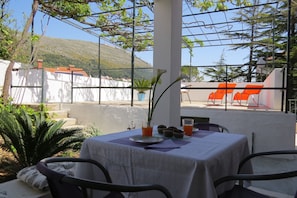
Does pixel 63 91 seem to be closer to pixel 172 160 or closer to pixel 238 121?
pixel 238 121

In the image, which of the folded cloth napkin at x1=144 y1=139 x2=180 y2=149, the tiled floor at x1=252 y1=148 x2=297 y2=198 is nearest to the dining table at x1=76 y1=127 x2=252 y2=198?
the folded cloth napkin at x1=144 y1=139 x2=180 y2=149

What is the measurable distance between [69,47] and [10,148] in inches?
441

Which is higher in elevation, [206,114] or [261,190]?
[206,114]

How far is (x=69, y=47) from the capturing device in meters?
13.0

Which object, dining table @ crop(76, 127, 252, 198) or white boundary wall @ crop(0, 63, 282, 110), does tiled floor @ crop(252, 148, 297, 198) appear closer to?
dining table @ crop(76, 127, 252, 198)

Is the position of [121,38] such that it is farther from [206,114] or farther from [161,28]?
[161,28]

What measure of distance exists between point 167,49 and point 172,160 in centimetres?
229

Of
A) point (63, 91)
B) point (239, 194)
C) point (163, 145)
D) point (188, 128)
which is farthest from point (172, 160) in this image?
point (63, 91)

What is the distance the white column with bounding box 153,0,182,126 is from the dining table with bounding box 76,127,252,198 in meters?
1.51

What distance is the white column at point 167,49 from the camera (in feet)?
11.5

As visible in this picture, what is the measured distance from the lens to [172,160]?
1479 millimetres

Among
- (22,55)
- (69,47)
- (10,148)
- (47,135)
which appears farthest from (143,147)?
(69,47)

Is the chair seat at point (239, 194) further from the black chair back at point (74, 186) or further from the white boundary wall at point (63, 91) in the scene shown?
the white boundary wall at point (63, 91)

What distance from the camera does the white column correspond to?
3.49 metres
